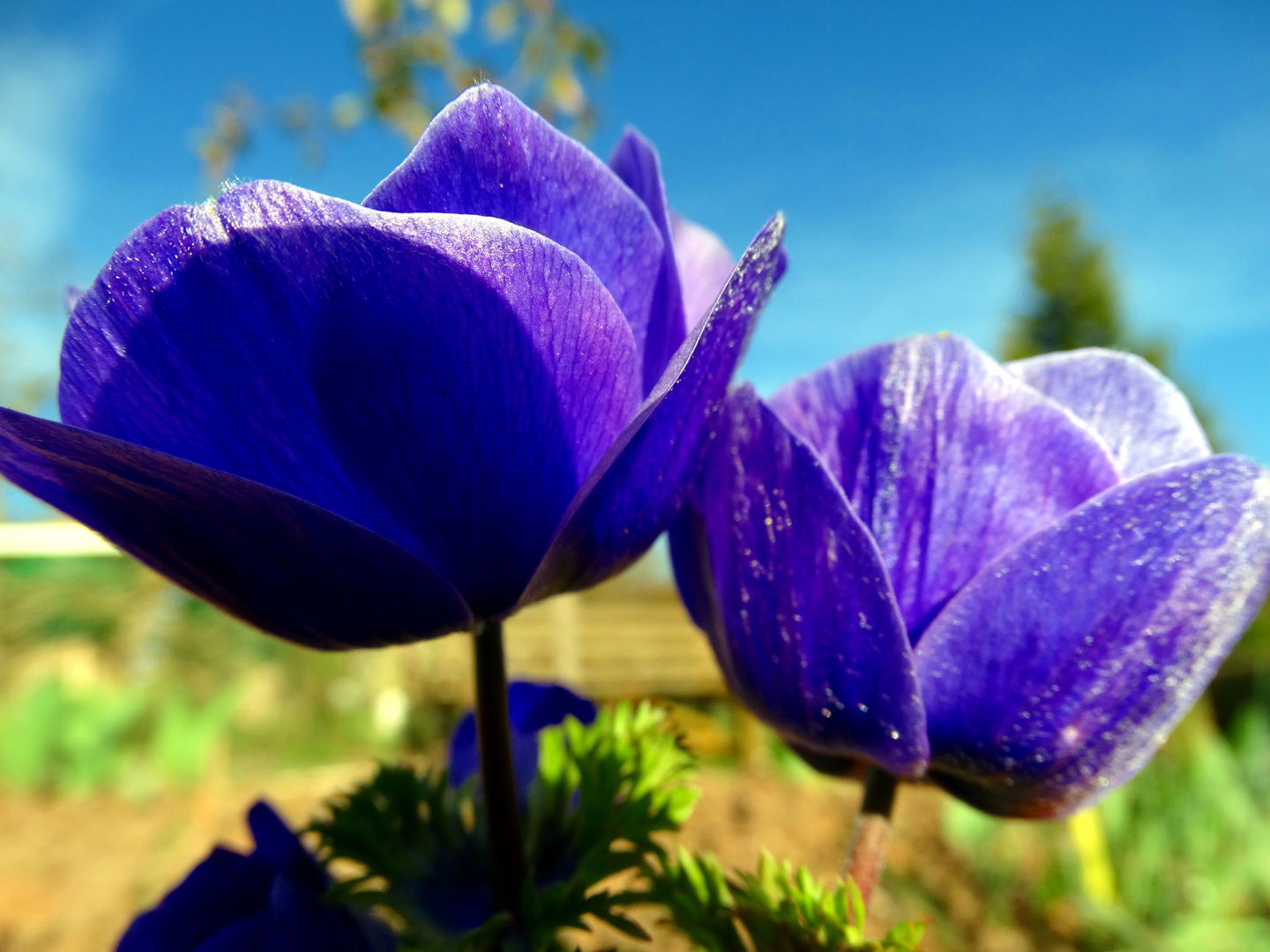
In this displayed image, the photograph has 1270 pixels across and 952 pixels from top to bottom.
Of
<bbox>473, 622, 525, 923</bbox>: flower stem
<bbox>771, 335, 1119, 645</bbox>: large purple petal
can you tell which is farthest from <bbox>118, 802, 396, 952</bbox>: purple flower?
<bbox>771, 335, 1119, 645</bbox>: large purple petal

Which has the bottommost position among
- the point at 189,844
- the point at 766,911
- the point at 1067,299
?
the point at 189,844

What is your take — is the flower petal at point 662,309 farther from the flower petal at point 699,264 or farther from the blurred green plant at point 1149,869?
the blurred green plant at point 1149,869

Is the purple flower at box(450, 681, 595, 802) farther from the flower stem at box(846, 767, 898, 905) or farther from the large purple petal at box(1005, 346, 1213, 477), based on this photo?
the large purple petal at box(1005, 346, 1213, 477)

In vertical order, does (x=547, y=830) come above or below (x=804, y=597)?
below

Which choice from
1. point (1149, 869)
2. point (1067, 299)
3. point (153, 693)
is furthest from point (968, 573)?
point (1067, 299)

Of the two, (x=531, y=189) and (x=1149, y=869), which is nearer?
(x=531, y=189)

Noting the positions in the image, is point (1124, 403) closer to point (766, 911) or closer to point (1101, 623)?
point (1101, 623)
